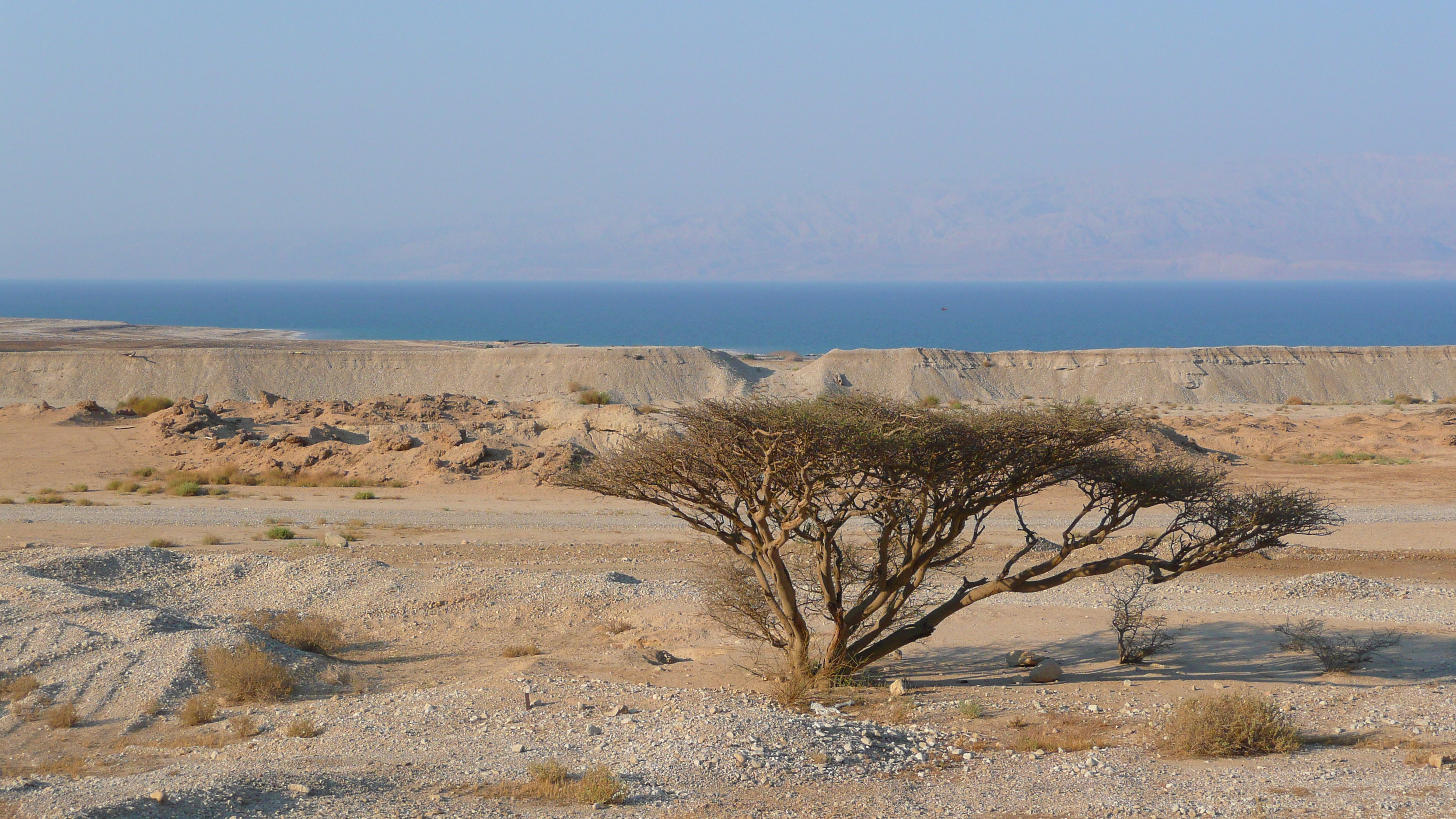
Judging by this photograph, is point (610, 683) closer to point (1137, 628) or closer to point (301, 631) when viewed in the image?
point (301, 631)

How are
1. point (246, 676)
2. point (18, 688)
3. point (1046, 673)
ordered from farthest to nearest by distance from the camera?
1. point (1046, 673)
2. point (246, 676)
3. point (18, 688)

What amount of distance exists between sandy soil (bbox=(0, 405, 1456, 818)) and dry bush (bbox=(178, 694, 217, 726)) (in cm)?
19

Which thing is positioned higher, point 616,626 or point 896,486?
point 896,486

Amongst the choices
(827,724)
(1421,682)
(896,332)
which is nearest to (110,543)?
(827,724)

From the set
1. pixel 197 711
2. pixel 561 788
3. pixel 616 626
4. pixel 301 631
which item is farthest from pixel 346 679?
pixel 561 788

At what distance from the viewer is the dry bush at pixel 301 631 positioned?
13656 millimetres

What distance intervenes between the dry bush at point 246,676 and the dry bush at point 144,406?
33.7 metres

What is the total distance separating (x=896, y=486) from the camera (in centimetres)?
1016

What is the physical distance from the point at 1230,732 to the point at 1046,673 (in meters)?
3.26

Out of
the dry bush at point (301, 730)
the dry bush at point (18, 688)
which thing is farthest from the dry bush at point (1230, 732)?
the dry bush at point (18, 688)

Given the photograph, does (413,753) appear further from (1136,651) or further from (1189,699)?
(1136,651)

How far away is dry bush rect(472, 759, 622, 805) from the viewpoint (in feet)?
28.1

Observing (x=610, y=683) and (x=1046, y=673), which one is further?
(x=1046, y=673)

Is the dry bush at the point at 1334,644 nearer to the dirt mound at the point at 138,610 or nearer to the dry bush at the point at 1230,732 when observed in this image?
the dry bush at the point at 1230,732
